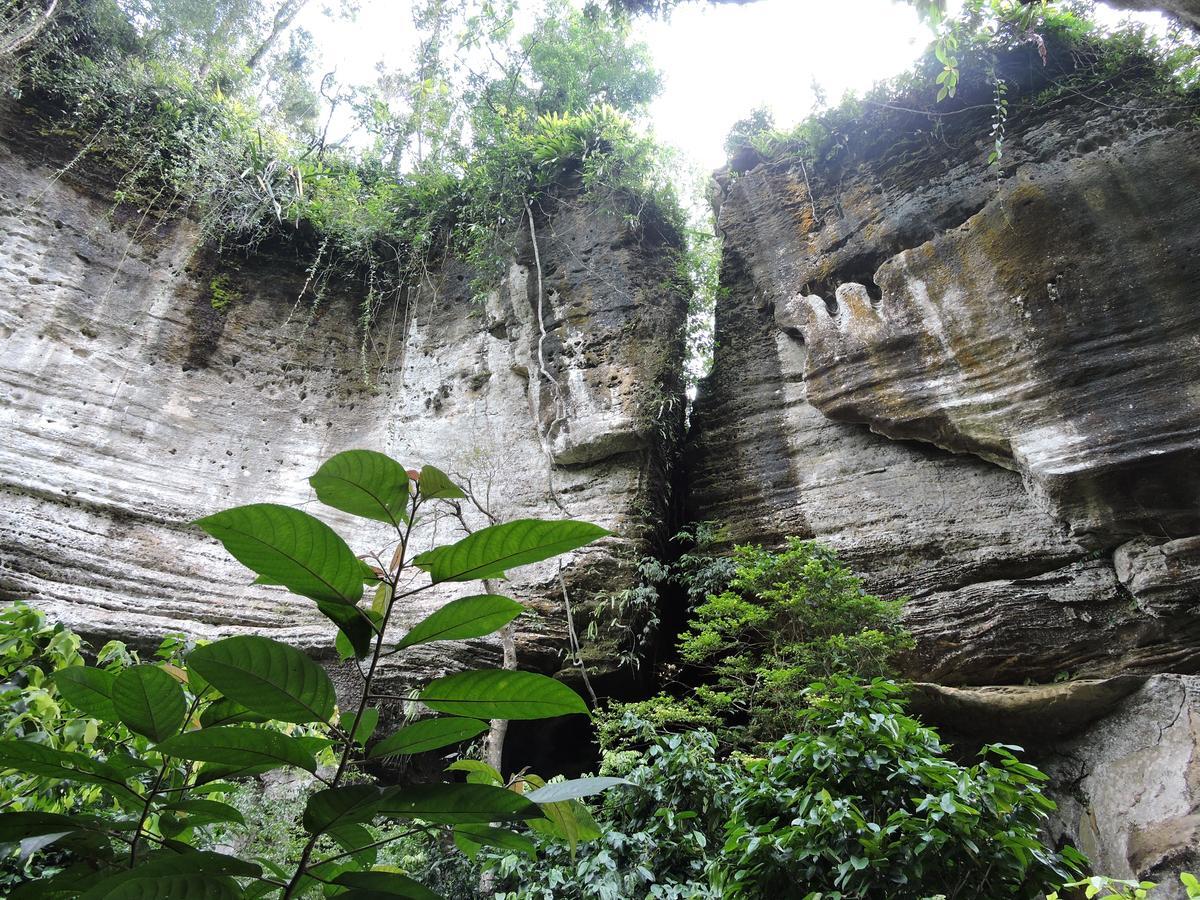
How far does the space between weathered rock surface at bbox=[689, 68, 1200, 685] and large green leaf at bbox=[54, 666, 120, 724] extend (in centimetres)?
574

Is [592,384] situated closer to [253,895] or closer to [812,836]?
[812,836]

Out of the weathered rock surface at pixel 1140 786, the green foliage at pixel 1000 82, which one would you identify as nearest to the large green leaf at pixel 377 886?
the weathered rock surface at pixel 1140 786

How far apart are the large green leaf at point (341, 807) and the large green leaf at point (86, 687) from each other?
0.41 m

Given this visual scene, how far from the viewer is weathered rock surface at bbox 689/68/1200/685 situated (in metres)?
5.49

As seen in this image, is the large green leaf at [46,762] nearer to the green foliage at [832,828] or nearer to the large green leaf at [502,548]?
the large green leaf at [502,548]

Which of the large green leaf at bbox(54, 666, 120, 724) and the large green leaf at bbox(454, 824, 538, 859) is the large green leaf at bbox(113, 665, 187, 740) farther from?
the large green leaf at bbox(454, 824, 538, 859)

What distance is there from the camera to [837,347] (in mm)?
6910

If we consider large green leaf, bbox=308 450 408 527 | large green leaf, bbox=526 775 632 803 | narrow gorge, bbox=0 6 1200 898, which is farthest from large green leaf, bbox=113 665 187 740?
narrow gorge, bbox=0 6 1200 898

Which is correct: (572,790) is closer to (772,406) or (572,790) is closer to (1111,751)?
(1111,751)

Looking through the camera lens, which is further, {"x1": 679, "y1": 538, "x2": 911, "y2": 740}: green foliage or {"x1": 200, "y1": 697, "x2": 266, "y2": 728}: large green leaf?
{"x1": 679, "y1": 538, "x2": 911, "y2": 740}: green foliage

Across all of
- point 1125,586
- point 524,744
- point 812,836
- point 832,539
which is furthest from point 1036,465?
point 524,744

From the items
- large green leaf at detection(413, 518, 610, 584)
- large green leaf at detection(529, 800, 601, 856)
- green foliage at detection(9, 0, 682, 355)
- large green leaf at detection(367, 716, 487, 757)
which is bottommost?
large green leaf at detection(529, 800, 601, 856)

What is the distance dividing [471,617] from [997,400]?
6.01m

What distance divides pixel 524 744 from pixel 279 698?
20.6 feet
